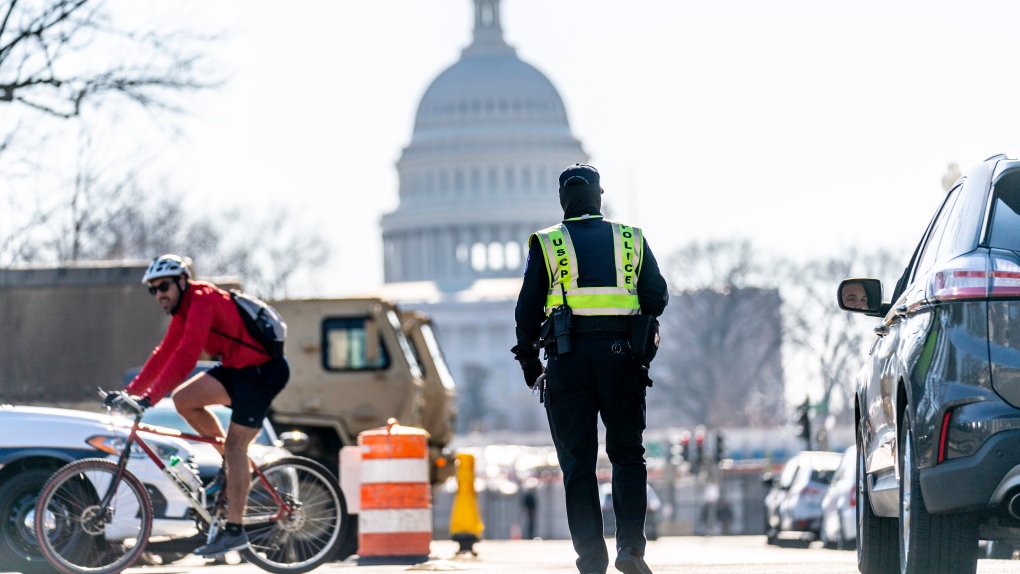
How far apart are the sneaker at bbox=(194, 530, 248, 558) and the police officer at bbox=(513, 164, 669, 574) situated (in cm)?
280

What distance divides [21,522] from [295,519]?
4.93ft

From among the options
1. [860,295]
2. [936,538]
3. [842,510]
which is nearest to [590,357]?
[860,295]

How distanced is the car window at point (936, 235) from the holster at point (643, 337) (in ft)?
3.65

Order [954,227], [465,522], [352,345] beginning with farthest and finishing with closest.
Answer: [352,345] < [465,522] < [954,227]

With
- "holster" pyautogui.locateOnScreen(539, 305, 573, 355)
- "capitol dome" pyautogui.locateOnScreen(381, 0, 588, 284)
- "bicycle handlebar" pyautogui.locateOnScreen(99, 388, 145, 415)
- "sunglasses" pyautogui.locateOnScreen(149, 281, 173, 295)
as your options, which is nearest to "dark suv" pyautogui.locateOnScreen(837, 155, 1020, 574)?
"holster" pyautogui.locateOnScreen(539, 305, 573, 355)

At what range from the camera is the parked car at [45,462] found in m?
12.4

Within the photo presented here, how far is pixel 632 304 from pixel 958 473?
86.3 inches

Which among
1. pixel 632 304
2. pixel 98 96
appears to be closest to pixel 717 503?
pixel 98 96

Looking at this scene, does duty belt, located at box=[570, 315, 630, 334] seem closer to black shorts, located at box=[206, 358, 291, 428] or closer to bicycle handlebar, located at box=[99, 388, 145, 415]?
black shorts, located at box=[206, 358, 291, 428]

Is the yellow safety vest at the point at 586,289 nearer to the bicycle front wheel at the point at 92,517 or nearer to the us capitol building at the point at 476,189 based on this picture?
the bicycle front wheel at the point at 92,517

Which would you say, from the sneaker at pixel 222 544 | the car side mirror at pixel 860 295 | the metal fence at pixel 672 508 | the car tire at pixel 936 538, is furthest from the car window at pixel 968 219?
the metal fence at pixel 672 508

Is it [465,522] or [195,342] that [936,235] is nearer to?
[195,342]

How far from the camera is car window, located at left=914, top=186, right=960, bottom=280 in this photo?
887 cm

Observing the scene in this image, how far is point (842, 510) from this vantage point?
Answer: 2242cm
